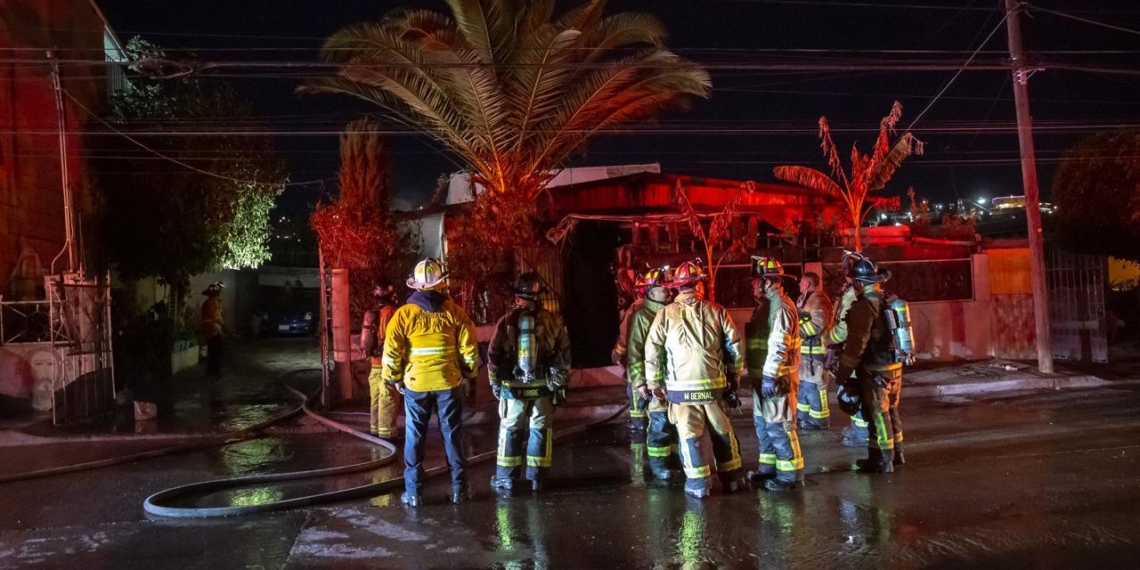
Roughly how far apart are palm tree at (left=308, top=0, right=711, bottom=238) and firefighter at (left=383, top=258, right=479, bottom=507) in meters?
5.23

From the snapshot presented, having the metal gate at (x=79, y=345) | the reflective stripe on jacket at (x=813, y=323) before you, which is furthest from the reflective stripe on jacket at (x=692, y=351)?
the metal gate at (x=79, y=345)

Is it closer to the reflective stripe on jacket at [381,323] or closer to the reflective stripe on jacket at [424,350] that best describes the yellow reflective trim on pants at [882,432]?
the reflective stripe on jacket at [424,350]

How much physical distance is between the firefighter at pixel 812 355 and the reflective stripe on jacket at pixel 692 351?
2926 millimetres

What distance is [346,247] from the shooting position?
12.8 meters

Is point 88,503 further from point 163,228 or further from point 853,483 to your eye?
point 163,228

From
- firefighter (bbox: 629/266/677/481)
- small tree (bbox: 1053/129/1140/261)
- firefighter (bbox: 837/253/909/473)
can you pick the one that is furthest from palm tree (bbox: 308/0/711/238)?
small tree (bbox: 1053/129/1140/261)

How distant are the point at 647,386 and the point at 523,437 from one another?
1115 mm

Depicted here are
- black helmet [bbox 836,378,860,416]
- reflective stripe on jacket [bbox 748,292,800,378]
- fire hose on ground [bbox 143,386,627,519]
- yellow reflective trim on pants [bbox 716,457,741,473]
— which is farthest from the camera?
black helmet [bbox 836,378,860,416]

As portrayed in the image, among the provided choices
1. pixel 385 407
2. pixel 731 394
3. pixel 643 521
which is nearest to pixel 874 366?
pixel 731 394

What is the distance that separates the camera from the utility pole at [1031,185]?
44.8 feet

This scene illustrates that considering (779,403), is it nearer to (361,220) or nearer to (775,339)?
(775,339)

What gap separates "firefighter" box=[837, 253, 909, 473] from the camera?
7.11 metres

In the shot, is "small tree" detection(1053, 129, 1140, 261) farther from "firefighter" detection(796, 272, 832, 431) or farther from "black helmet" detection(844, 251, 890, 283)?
"black helmet" detection(844, 251, 890, 283)

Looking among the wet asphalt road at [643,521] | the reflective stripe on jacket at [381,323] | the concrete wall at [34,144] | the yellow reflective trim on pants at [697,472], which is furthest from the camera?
the concrete wall at [34,144]
